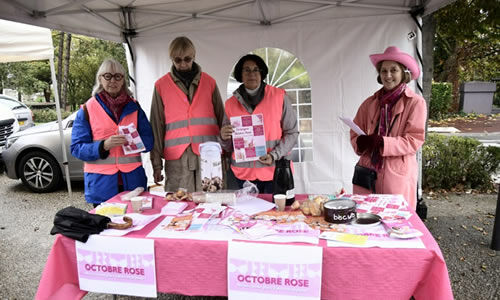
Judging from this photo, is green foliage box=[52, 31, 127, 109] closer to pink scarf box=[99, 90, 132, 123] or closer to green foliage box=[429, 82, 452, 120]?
green foliage box=[429, 82, 452, 120]

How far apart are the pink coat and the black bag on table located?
6.27ft

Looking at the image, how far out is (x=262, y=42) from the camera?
16.0 ft

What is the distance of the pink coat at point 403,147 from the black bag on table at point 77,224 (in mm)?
1910

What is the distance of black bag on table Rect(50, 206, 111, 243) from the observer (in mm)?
1982

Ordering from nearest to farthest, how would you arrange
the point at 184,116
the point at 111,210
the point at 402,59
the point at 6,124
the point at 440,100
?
1. the point at 111,210
2. the point at 402,59
3. the point at 184,116
4. the point at 6,124
5. the point at 440,100

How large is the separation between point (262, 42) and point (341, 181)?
222 cm

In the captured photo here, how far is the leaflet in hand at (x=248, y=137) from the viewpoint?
286 centimetres

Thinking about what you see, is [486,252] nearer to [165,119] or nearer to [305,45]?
[305,45]

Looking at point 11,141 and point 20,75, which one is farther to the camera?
point 20,75

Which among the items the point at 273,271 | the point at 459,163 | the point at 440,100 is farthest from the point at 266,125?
the point at 440,100

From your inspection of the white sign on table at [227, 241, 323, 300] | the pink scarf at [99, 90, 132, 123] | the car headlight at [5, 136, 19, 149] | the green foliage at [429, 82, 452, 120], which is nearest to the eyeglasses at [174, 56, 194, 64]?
the pink scarf at [99, 90, 132, 123]

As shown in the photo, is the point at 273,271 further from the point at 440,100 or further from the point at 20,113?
the point at 440,100

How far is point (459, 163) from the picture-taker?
5926 mm

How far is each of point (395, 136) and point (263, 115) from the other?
3.35 feet
